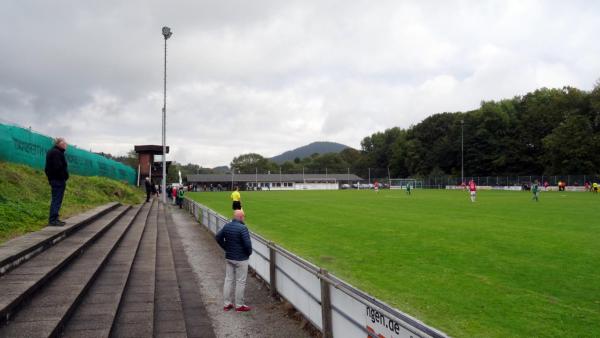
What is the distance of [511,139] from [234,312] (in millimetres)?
92301

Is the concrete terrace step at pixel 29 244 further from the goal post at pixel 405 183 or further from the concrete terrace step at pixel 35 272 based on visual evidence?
the goal post at pixel 405 183

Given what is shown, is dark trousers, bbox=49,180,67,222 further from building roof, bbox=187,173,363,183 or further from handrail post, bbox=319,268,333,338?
building roof, bbox=187,173,363,183

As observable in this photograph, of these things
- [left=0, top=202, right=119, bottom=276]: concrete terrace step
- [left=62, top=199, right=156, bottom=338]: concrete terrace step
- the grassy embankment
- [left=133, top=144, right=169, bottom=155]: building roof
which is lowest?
[left=62, top=199, right=156, bottom=338]: concrete terrace step

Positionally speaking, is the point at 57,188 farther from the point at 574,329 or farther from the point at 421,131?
the point at 421,131

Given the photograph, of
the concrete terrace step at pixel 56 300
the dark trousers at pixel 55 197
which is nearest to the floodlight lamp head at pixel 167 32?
the dark trousers at pixel 55 197

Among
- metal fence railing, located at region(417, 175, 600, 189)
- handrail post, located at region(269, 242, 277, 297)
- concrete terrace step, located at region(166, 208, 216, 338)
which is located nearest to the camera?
concrete terrace step, located at region(166, 208, 216, 338)

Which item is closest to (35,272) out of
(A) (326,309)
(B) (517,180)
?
(A) (326,309)

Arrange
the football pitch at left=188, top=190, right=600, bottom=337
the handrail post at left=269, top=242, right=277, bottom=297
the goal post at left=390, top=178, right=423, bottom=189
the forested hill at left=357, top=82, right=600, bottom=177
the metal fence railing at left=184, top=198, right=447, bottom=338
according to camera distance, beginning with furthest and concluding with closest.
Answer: the goal post at left=390, top=178, right=423, bottom=189 → the forested hill at left=357, top=82, right=600, bottom=177 → the handrail post at left=269, top=242, right=277, bottom=297 → the football pitch at left=188, top=190, right=600, bottom=337 → the metal fence railing at left=184, top=198, right=447, bottom=338

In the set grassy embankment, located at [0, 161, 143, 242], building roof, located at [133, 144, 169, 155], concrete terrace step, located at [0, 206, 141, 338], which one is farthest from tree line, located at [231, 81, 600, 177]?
concrete terrace step, located at [0, 206, 141, 338]

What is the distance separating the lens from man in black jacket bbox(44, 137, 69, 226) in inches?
354

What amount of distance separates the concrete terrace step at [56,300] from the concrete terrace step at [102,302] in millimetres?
102

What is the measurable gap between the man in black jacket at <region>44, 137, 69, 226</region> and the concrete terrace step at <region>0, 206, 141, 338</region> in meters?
1.36

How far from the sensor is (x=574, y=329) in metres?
5.64

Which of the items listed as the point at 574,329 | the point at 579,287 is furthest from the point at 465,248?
the point at 574,329
